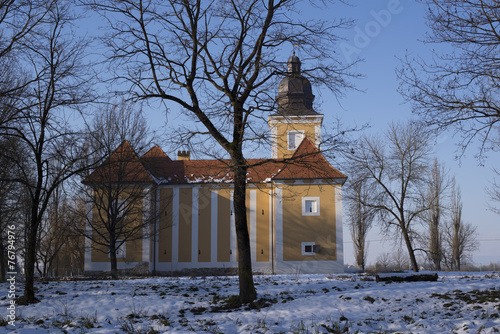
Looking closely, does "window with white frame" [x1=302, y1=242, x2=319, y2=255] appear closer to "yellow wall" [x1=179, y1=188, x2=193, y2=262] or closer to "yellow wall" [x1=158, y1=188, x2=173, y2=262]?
"yellow wall" [x1=179, y1=188, x2=193, y2=262]

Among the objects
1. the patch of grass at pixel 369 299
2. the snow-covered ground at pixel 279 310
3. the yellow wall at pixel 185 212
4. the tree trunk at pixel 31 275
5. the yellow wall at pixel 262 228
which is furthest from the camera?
the yellow wall at pixel 185 212

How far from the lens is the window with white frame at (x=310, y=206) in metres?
31.4

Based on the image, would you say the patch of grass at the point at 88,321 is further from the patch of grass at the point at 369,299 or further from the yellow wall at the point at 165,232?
the yellow wall at the point at 165,232

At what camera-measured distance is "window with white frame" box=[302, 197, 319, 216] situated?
103 ft

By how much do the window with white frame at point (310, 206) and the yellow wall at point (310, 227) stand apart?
21 centimetres

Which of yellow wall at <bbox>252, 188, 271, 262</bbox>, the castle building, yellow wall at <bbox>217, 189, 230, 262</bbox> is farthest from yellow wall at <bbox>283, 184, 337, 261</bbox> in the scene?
yellow wall at <bbox>217, 189, 230, 262</bbox>

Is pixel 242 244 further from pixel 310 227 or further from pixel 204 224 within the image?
pixel 204 224

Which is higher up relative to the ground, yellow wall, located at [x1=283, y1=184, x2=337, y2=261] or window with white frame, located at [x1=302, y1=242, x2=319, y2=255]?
yellow wall, located at [x1=283, y1=184, x2=337, y2=261]

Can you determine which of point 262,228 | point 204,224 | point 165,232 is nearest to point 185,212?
point 204,224

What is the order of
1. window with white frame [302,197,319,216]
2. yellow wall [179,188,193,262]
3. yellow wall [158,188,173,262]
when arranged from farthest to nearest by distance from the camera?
yellow wall [179,188,193,262], yellow wall [158,188,173,262], window with white frame [302,197,319,216]

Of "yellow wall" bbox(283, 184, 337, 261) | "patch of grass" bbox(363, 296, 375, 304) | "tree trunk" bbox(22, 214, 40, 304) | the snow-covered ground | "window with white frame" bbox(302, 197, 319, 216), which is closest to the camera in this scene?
the snow-covered ground

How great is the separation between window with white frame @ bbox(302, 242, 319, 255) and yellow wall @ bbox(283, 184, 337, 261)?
195 mm

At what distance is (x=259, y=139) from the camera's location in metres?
11.8

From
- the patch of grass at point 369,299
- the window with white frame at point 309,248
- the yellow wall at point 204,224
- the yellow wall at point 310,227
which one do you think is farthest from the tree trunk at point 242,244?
the yellow wall at point 204,224
